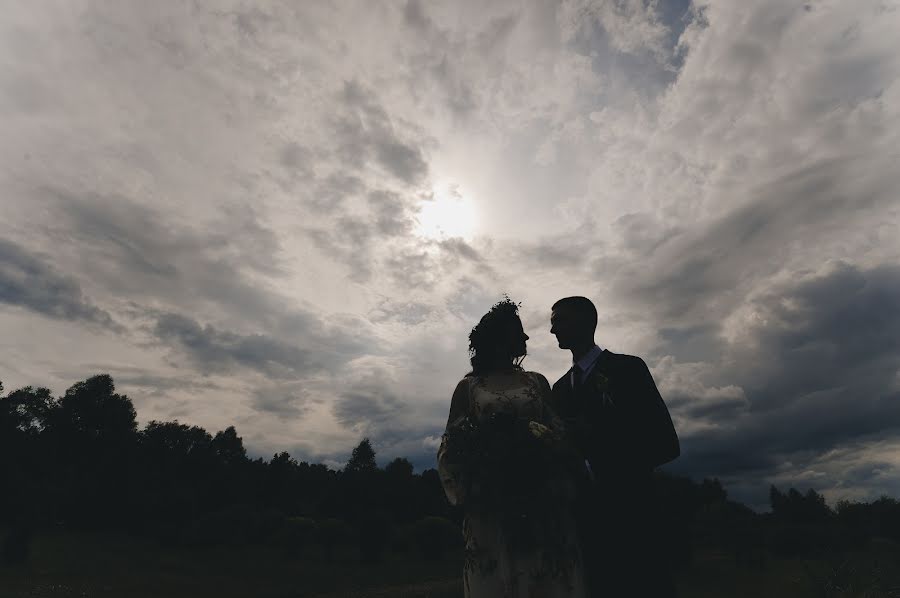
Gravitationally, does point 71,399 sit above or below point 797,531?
above

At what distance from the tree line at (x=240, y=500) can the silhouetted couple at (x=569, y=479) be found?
1065 inches

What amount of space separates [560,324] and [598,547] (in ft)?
7.49

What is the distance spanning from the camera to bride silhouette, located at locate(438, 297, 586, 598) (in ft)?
16.6

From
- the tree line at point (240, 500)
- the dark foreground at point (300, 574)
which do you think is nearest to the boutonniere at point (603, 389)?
the dark foreground at point (300, 574)

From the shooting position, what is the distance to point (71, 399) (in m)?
95.1

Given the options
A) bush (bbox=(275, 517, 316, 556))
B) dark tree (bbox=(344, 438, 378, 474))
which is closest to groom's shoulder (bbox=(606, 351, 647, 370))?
bush (bbox=(275, 517, 316, 556))

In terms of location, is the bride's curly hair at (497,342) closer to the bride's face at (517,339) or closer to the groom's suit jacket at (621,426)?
the bride's face at (517,339)

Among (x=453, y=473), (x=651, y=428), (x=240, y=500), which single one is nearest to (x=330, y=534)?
(x=240, y=500)

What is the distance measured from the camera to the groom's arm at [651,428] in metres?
4.77

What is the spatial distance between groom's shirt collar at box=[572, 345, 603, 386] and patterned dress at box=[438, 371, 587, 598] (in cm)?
67

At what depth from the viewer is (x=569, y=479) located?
5.16 meters

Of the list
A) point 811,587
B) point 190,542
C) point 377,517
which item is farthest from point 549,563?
point 190,542

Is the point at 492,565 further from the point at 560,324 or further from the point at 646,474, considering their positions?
the point at 560,324

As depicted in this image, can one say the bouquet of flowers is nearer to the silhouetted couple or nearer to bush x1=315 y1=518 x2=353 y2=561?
the silhouetted couple
